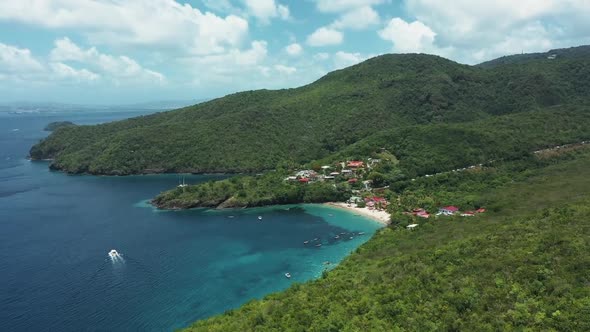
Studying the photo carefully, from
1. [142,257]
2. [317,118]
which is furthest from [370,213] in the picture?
[317,118]

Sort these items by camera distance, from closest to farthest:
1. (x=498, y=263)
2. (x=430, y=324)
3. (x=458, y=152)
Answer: (x=430, y=324)
(x=498, y=263)
(x=458, y=152)

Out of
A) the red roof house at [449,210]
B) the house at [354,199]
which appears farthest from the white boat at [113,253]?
the red roof house at [449,210]

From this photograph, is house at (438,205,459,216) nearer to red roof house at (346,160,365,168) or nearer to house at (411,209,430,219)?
house at (411,209,430,219)

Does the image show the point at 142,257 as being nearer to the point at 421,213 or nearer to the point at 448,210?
the point at 421,213

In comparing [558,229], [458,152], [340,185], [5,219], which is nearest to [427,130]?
[458,152]

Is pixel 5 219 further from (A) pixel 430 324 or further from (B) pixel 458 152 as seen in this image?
(B) pixel 458 152

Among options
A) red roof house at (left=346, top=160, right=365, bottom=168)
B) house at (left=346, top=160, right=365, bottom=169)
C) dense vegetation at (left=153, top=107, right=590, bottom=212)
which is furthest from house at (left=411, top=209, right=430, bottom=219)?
red roof house at (left=346, top=160, right=365, bottom=168)
